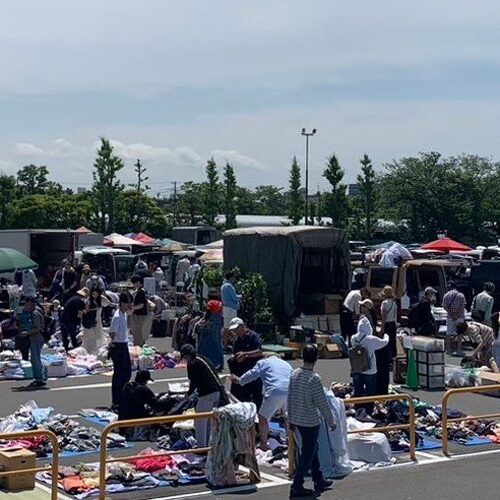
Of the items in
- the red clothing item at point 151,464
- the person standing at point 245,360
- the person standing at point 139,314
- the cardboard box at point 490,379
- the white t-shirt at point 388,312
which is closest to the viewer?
the red clothing item at point 151,464

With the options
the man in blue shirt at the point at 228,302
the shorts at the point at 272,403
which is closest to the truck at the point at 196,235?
the man in blue shirt at the point at 228,302

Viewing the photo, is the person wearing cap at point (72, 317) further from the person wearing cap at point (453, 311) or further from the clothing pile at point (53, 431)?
the person wearing cap at point (453, 311)

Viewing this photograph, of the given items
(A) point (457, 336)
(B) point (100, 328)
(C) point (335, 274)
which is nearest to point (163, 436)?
(B) point (100, 328)

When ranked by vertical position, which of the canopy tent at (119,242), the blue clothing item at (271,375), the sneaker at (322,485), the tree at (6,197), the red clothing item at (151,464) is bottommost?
the sneaker at (322,485)

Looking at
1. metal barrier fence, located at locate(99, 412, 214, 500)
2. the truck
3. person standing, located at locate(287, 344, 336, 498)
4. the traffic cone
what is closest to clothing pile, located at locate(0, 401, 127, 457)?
metal barrier fence, located at locate(99, 412, 214, 500)

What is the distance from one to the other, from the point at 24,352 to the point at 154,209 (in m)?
57.4

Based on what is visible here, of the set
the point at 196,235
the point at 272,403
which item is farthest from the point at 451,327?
the point at 196,235

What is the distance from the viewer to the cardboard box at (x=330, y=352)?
2234 cm

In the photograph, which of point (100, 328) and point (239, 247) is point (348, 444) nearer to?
point (100, 328)

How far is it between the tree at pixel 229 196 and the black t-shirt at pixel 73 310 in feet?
169

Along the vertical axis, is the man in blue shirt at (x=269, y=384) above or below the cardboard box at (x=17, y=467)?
above

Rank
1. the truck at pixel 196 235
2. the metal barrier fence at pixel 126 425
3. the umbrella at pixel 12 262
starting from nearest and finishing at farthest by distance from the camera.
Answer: the metal barrier fence at pixel 126 425 → the umbrella at pixel 12 262 → the truck at pixel 196 235

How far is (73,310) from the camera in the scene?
891 inches

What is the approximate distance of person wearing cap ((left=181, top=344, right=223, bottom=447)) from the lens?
12.6 m
